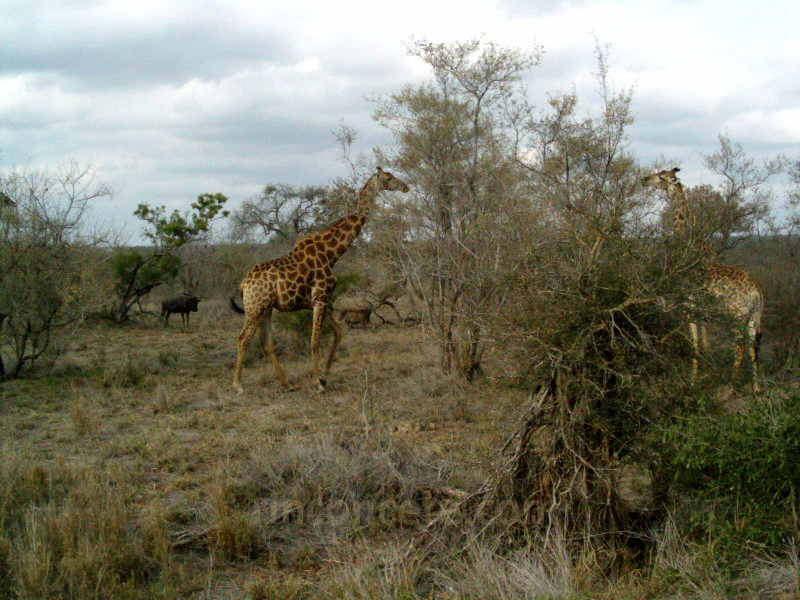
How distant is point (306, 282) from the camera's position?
11.0 metres

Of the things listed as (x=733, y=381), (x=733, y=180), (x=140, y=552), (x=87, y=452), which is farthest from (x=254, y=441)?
(x=733, y=180)

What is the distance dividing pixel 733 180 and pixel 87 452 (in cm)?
1780

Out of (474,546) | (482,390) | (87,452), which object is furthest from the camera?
(482,390)

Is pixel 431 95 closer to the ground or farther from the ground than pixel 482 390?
farther from the ground

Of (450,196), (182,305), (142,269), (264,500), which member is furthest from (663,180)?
(142,269)

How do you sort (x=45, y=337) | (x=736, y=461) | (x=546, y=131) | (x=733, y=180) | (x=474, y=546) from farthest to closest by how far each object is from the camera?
(x=733, y=180) → (x=546, y=131) → (x=45, y=337) → (x=474, y=546) → (x=736, y=461)

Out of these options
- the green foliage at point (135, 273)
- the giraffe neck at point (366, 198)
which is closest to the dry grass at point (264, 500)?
the giraffe neck at point (366, 198)

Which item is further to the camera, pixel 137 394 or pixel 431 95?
pixel 431 95

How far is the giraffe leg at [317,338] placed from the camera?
412 inches

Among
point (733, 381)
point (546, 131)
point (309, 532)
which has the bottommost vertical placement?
point (309, 532)

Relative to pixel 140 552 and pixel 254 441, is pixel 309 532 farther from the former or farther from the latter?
pixel 254 441

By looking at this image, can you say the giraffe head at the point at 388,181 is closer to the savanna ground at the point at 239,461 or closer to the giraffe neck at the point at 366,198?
the giraffe neck at the point at 366,198

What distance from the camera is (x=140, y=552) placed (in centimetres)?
462

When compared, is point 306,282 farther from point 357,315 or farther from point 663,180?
point 357,315
